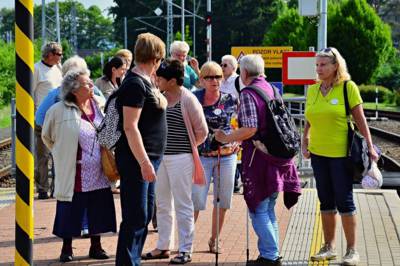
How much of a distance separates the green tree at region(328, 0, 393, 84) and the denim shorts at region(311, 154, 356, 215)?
51.6 metres

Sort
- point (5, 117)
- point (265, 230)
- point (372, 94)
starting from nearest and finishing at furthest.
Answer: point (265, 230)
point (5, 117)
point (372, 94)

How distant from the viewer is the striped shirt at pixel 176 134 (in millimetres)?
7441

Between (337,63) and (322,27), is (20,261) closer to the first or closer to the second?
(337,63)

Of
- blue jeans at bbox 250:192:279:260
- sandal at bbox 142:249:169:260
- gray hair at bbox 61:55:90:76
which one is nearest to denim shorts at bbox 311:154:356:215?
blue jeans at bbox 250:192:279:260

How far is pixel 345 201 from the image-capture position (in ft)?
24.4

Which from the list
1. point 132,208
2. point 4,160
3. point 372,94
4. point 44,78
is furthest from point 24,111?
point 372,94

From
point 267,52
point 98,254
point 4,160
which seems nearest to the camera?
point 98,254

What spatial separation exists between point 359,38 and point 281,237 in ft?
170

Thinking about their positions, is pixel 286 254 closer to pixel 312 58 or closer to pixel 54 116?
pixel 54 116

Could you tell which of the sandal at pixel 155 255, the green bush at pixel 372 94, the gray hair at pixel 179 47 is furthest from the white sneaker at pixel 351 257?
the green bush at pixel 372 94

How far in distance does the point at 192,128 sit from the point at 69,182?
122 centimetres

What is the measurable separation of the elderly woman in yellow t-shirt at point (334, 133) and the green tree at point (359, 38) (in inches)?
2034

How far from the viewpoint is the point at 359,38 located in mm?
58688

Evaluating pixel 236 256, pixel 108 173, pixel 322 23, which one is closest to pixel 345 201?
pixel 236 256
